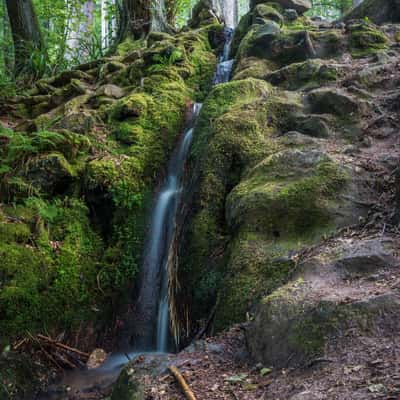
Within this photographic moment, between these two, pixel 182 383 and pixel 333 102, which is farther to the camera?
pixel 333 102

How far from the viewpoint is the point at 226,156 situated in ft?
16.7

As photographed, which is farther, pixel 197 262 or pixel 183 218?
pixel 183 218

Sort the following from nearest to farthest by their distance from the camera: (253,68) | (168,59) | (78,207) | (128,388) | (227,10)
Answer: (128,388) < (78,207) < (253,68) < (168,59) < (227,10)

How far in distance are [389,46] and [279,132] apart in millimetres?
3306

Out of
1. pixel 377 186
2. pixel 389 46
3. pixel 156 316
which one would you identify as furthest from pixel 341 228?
pixel 389 46

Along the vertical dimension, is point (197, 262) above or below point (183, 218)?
below

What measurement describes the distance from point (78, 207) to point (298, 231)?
9.34 feet

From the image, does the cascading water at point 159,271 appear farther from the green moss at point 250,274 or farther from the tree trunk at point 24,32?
the tree trunk at point 24,32

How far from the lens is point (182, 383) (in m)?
2.64

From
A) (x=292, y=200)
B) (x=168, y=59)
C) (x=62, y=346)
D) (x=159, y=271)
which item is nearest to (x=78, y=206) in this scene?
(x=159, y=271)

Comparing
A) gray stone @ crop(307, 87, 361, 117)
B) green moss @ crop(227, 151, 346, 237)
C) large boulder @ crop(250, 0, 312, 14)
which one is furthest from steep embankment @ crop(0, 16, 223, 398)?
large boulder @ crop(250, 0, 312, 14)

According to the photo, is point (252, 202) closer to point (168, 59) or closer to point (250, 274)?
point (250, 274)

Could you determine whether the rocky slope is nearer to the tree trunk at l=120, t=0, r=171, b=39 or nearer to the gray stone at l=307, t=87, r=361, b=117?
the gray stone at l=307, t=87, r=361, b=117

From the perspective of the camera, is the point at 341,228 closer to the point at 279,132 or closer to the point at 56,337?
the point at 279,132
